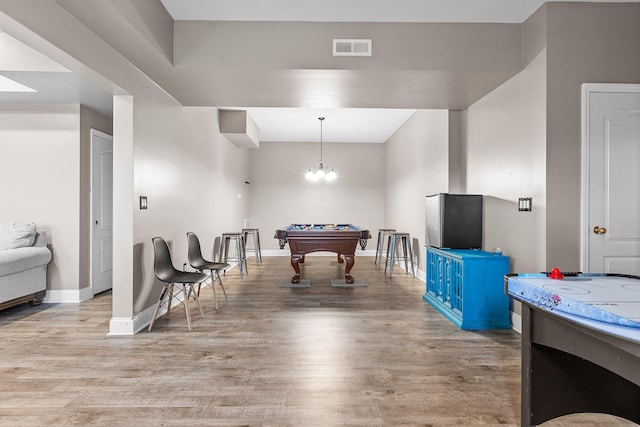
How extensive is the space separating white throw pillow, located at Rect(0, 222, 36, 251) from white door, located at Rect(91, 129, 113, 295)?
617 mm

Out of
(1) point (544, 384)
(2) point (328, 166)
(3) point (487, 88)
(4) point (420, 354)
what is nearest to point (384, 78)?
(3) point (487, 88)

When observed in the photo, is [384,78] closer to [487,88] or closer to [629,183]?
[487,88]

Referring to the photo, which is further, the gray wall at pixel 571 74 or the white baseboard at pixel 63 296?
the white baseboard at pixel 63 296

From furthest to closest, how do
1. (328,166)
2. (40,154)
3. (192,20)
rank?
(328,166)
(40,154)
(192,20)

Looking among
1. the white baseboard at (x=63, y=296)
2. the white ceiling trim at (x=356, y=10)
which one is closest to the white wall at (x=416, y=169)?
the white ceiling trim at (x=356, y=10)

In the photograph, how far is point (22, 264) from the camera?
12.3 ft

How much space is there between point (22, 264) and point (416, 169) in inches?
225

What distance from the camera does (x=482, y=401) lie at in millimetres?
2057

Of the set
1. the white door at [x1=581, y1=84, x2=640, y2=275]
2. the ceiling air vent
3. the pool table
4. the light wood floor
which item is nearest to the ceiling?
the ceiling air vent

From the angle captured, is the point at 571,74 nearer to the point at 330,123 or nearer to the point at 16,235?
the point at 330,123

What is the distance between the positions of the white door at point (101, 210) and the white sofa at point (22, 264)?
0.52 meters

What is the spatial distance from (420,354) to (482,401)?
2.30 feet

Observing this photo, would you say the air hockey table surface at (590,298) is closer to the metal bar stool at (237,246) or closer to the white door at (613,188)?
the white door at (613,188)

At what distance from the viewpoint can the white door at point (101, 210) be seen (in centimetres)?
447
